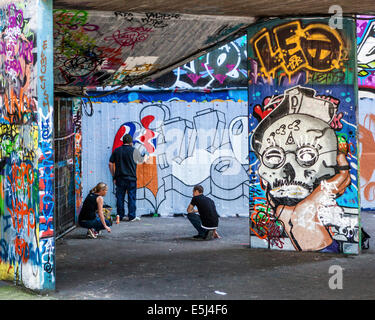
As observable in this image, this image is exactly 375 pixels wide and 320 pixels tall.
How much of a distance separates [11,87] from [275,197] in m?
4.98

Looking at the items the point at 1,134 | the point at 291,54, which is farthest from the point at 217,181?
the point at 1,134

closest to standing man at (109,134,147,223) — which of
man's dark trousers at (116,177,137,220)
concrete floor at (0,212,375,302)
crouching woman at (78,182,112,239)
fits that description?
man's dark trousers at (116,177,137,220)

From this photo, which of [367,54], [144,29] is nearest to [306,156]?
[144,29]

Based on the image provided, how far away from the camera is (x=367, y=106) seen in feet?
50.4

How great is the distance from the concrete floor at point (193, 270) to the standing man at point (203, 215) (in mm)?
325

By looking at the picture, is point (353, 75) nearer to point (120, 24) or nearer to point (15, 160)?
point (120, 24)

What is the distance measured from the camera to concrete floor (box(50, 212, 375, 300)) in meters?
7.86

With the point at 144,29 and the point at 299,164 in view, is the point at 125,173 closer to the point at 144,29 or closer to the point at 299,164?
the point at 144,29

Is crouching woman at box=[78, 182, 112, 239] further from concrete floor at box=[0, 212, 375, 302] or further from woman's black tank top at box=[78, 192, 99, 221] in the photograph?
concrete floor at box=[0, 212, 375, 302]

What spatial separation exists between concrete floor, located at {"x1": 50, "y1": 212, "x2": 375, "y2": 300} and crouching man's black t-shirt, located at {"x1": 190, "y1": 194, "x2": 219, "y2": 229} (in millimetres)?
415

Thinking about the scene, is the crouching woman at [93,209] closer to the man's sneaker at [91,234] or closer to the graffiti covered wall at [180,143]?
the man's sneaker at [91,234]

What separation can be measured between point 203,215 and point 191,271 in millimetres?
2917

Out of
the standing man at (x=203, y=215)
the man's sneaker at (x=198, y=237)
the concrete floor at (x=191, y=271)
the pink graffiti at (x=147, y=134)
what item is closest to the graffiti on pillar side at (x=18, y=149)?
the concrete floor at (x=191, y=271)

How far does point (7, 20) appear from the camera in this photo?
28.1ft
